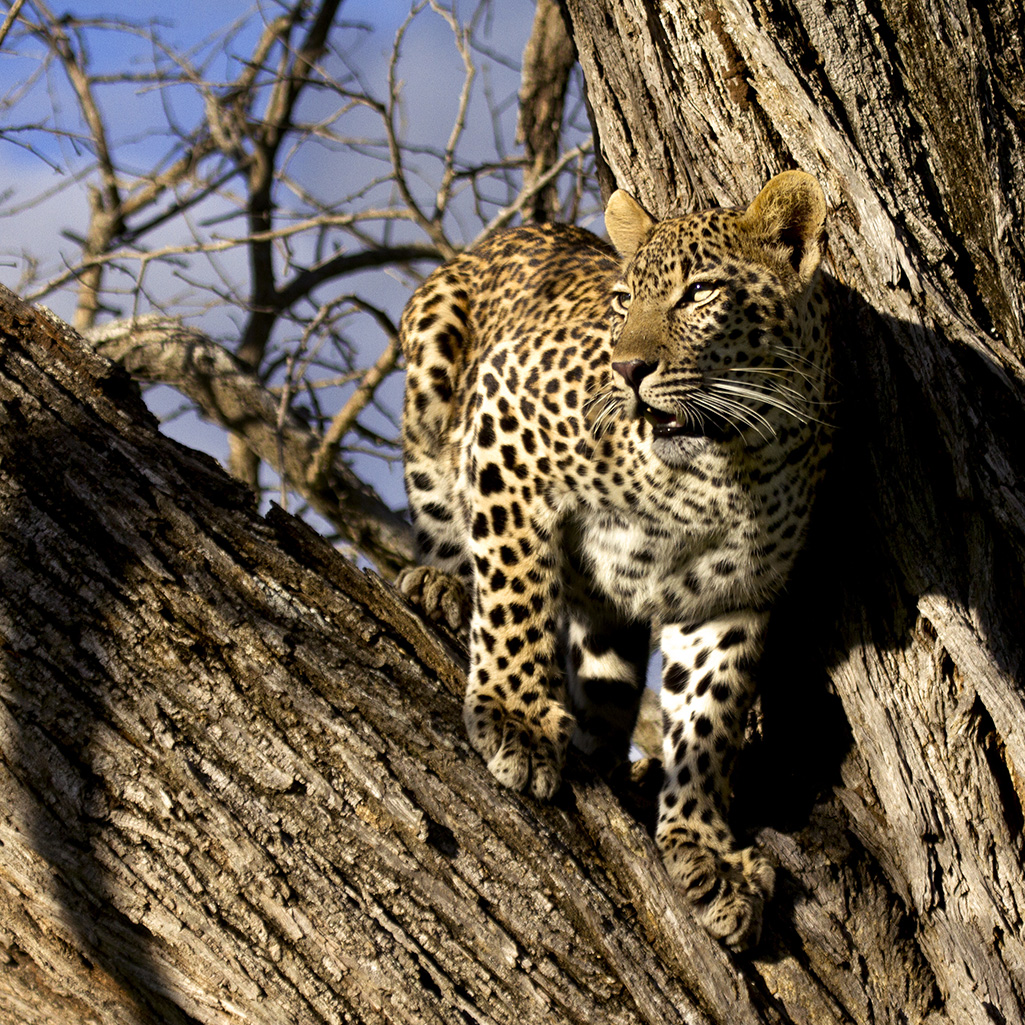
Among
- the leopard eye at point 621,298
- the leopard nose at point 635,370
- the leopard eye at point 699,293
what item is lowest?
the leopard nose at point 635,370

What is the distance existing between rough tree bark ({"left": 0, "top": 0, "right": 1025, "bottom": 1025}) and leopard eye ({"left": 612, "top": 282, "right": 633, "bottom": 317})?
1.90 ft

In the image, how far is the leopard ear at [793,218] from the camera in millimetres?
3430

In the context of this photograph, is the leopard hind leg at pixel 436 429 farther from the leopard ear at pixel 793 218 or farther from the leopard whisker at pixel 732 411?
the leopard ear at pixel 793 218

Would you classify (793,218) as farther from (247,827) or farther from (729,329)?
(247,827)

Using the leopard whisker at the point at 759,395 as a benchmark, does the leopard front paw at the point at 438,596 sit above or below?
below

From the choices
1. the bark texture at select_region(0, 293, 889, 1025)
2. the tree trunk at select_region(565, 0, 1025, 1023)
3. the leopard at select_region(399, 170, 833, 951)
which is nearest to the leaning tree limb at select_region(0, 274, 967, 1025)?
the bark texture at select_region(0, 293, 889, 1025)

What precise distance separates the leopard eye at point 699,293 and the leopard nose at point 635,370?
0.30 meters

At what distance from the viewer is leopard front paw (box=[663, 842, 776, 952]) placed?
10.1 ft

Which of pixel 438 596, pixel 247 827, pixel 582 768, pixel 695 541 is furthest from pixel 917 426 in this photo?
pixel 247 827

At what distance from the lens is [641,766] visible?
14.1 feet

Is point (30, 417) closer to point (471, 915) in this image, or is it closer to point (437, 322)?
point (471, 915)

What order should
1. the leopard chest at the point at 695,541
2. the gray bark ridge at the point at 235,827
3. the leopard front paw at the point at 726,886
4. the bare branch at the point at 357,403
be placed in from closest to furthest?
the gray bark ridge at the point at 235,827 → the leopard front paw at the point at 726,886 → the leopard chest at the point at 695,541 → the bare branch at the point at 357,403

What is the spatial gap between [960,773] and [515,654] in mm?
1329

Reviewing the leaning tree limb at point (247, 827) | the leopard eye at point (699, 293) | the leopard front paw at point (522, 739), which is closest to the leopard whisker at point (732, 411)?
the leopard eye at point (699, 293)
